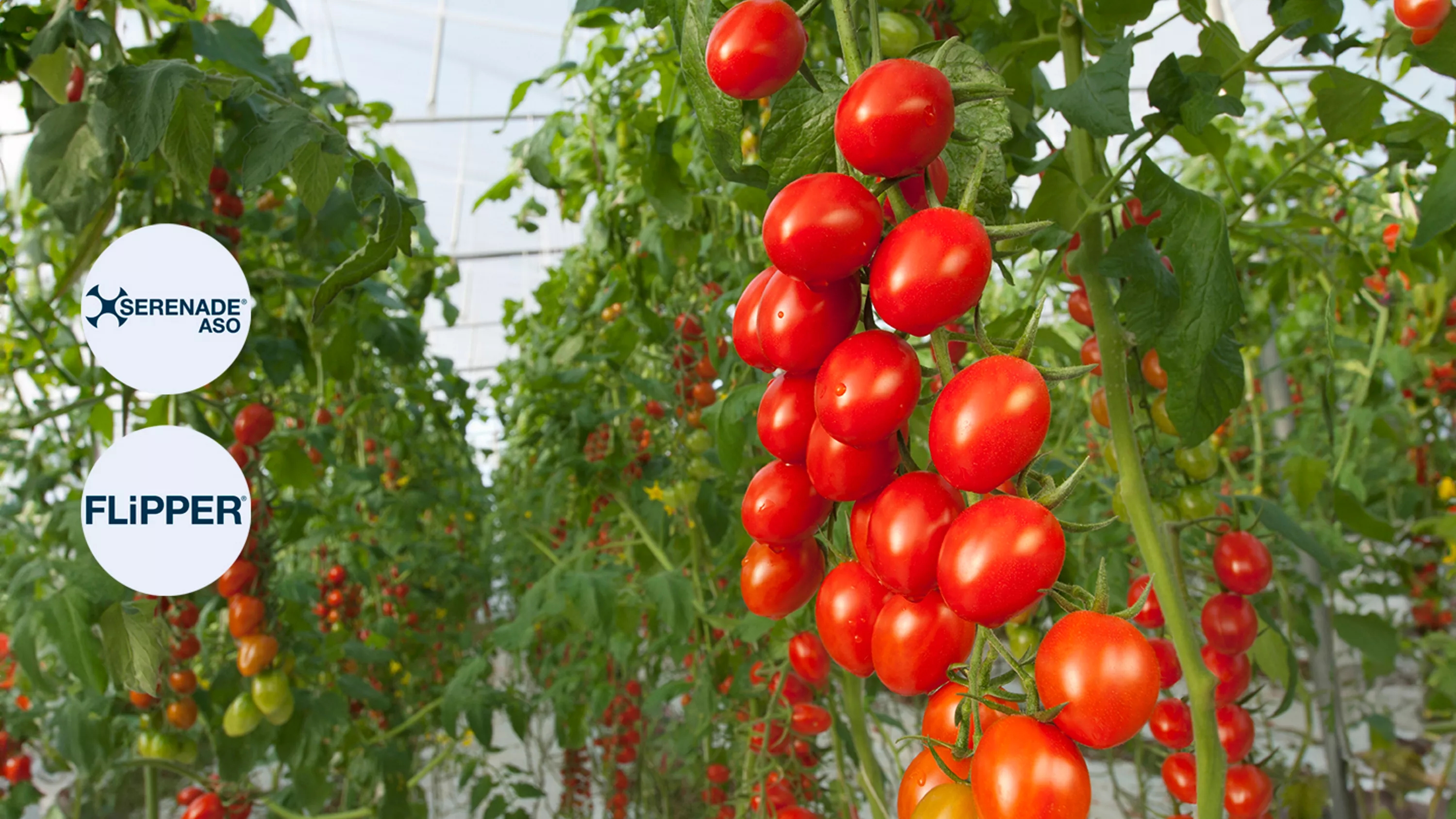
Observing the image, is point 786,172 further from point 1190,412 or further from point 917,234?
point 1190,412

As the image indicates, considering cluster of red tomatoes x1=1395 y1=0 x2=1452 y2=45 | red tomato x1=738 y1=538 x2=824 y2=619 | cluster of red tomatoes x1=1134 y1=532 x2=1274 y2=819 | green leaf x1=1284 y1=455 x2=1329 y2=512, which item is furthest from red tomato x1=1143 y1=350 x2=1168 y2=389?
green leaf x1=1284 y1=455 x2=1329 y2=512

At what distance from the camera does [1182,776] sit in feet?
1.88

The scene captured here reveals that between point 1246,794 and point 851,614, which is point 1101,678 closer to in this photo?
point 851,614

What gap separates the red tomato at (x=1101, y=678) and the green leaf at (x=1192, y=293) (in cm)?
31

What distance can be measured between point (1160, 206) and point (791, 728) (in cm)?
55

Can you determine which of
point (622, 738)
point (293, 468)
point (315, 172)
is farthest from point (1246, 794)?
point (622, 738)

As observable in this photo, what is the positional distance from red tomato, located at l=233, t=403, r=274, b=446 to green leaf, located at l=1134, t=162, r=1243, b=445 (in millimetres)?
814

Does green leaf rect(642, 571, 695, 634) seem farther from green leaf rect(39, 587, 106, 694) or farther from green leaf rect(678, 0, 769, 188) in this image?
green leaf rect(678, 0, 769, 188)

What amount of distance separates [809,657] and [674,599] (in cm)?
42

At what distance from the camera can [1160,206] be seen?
0.52m

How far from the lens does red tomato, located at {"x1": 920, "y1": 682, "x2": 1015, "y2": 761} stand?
0.30m

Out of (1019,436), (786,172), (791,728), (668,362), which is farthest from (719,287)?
(1019,436)

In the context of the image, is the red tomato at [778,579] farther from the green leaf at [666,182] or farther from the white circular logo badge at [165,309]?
the green leaf at [666,182]

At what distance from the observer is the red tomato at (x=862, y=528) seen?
1.03ft
